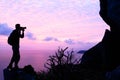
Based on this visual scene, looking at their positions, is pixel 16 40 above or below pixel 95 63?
above

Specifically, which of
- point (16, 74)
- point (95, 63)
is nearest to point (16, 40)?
point (16, 74)

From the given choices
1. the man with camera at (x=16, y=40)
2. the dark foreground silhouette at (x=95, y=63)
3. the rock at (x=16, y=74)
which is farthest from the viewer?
the man with camera at (x=16, y=40)

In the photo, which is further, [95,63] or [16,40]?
[95,63]

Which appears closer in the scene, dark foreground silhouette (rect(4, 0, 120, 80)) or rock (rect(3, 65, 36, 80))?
dark foreground silhouette (rect(4, 0, 120, 80))

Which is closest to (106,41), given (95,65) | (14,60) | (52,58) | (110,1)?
(110,1)

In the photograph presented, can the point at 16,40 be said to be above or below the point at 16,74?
above

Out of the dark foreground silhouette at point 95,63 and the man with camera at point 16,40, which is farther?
the man with camera at point 16,40

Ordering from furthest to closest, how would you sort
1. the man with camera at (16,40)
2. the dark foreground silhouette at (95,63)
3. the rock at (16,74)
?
the man with camera at (16,40) < the rock at (16,74) < the dark foreground silhouette at (95,63)

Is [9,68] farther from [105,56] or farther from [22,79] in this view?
[105,56]

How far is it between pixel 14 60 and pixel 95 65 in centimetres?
1064

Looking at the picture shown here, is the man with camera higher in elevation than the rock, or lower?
higher

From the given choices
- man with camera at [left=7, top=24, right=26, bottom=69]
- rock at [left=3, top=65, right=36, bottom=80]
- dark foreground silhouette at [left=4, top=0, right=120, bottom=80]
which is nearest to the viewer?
dark foreground silhouette at [left=4, top=0, right=120, bottom=80]

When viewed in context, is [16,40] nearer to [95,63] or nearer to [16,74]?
Result: [16,74]

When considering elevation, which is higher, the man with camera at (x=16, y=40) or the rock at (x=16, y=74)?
the man with camera at (x=16, y=40)
